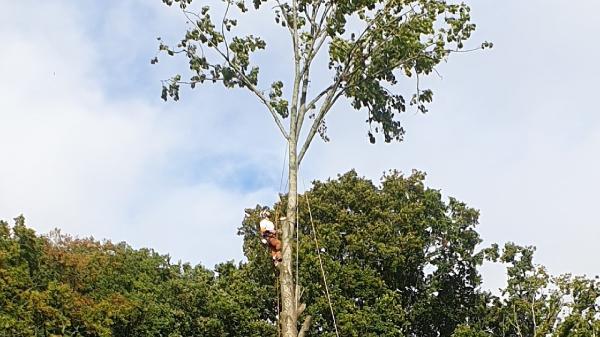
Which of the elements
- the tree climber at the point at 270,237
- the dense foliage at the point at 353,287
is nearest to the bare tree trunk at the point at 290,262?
the tree climber at the point at 270,237

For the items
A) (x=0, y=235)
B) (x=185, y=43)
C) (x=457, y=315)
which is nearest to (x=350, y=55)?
(x=185, y=43)

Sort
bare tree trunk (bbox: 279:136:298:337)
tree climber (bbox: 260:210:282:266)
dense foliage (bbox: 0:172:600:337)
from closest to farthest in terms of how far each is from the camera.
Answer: bare tree trunk (bbox: 279:136:298:337)
tree climber (bbox: 260:210:282:266)
dense foliage (bbox: 0:172:600:337)

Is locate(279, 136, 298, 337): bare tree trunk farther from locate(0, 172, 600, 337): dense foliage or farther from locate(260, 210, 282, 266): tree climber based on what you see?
locate(0, 172, 600, 337): dense foliage

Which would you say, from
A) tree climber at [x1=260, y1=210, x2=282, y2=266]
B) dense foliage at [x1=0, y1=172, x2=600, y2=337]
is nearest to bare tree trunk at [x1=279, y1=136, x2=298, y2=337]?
tree climber at [x1=260, y1=210, x2=282, y2=266]

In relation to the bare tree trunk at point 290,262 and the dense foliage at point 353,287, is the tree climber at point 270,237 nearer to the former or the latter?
the bare tree trunk at point 290,262

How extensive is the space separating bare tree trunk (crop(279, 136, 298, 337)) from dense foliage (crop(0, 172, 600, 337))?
1962 cm

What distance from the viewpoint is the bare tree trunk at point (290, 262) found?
402 inches

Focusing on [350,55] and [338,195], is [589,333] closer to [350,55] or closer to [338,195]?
[338,195]

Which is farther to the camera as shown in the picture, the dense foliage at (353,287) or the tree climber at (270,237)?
the dense foliage at (353,287)

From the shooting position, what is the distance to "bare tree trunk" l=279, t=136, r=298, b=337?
1020 centimetres

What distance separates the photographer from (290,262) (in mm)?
10656

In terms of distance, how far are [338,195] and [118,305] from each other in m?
11.0

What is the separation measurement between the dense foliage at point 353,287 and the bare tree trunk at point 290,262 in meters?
19.6

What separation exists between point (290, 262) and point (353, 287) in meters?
21.3
